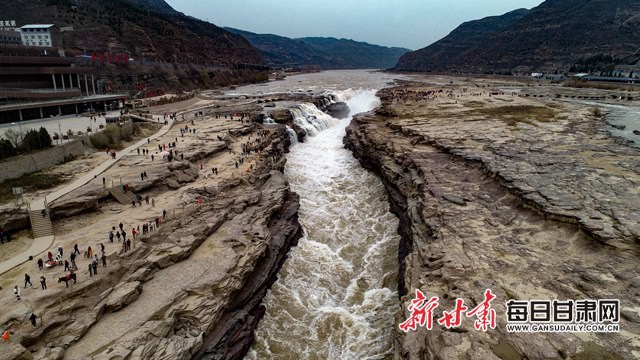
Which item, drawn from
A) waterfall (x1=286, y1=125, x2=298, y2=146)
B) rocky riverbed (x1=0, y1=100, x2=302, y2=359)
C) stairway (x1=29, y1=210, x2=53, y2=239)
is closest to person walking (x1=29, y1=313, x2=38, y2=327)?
rocky riverbed (x1=0, y1=100, x2=302, y2=359)

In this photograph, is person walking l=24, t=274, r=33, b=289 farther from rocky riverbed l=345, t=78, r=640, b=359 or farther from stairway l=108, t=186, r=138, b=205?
rocky riverbed l=345, t=78, r=640, b=359

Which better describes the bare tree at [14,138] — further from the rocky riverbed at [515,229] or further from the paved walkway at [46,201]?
the rocky riverbed at [515,229]

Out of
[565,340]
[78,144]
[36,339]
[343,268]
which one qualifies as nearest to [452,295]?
[565,340]

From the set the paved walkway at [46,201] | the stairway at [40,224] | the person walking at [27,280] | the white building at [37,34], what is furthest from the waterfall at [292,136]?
the white building at [37,34]

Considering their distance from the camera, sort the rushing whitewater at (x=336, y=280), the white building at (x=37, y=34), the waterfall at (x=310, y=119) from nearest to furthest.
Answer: the rushing whitewater at (x=336, y=280)
the waterfall at (x=310, y=119)
the white building at (x=37, y=34)

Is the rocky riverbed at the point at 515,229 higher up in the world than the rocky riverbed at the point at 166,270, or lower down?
higher up

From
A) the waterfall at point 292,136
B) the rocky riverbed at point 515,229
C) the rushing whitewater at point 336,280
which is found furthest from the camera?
the waterfall at point 292,136

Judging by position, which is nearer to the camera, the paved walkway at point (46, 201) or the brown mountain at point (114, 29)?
the paved walkway at point (46, 201)
